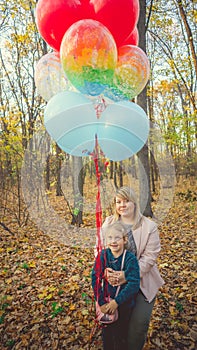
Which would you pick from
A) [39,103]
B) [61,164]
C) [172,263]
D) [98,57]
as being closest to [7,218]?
[39,103]

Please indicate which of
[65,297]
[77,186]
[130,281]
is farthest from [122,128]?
[65,297]

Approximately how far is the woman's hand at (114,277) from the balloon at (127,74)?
3.68ft

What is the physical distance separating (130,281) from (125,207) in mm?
479

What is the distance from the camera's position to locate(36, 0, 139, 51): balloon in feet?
4.68

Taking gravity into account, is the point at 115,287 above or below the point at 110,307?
above

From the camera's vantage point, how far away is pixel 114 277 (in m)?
1.57

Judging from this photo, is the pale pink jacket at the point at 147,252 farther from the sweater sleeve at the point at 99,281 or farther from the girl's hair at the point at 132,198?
the sweater sleeve at the point at 99,281

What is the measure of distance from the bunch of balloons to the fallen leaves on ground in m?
1.88

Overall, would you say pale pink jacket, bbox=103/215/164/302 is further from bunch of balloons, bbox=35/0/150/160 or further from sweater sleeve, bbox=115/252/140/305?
bunch of balloons, bbox=35/0/150/160

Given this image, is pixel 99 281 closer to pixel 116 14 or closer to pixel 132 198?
pixel 132 198

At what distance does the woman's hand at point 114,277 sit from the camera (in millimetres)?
1556

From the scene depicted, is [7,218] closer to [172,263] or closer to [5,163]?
[5,163]

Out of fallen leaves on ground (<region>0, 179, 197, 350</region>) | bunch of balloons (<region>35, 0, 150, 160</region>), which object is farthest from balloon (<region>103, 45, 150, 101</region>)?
fallen leaves on ground (<region>0, 179, 197, 350</region>)

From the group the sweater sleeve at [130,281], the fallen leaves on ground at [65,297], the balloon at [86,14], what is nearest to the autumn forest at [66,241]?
the fallen leaves on ground at [65,297]
